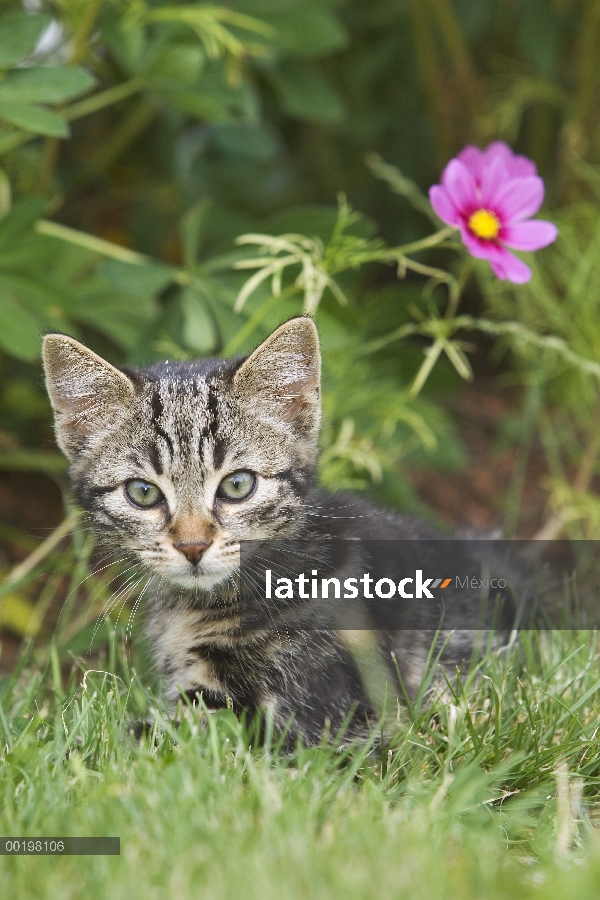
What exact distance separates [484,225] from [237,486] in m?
0.97

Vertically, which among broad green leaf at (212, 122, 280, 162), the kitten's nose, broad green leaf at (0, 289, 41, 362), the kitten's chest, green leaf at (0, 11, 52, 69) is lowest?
the kitten's chest

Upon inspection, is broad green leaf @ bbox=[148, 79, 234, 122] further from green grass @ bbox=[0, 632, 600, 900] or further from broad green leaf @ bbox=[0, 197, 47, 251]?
green grass @ bbox=[0, 632, 600, 900]

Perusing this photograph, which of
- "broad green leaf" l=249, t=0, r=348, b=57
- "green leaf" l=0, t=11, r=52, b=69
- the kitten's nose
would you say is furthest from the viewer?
"broad green leaf" l=249, t=0, r=348, b=57

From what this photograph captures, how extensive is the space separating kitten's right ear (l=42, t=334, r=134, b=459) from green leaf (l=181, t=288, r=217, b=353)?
766mm

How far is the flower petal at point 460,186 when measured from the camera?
2482 millimetres

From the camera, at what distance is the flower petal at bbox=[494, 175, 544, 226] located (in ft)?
8.41

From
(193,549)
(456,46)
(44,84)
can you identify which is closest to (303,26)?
(456,46)

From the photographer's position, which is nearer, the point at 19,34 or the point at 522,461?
the point at 19,34

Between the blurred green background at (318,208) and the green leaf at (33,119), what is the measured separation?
0.01m

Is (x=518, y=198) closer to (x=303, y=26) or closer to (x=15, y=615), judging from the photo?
(x=303, y=26)

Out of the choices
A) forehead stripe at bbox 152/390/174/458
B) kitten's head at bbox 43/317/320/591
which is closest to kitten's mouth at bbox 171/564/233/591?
kitten's head at bbox 43/317/320/591

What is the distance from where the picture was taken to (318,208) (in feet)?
10.7

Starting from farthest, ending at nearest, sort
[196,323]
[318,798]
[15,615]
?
[15,615] → [196,323] → [318,798]

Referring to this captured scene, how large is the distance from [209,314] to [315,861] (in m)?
2.07
